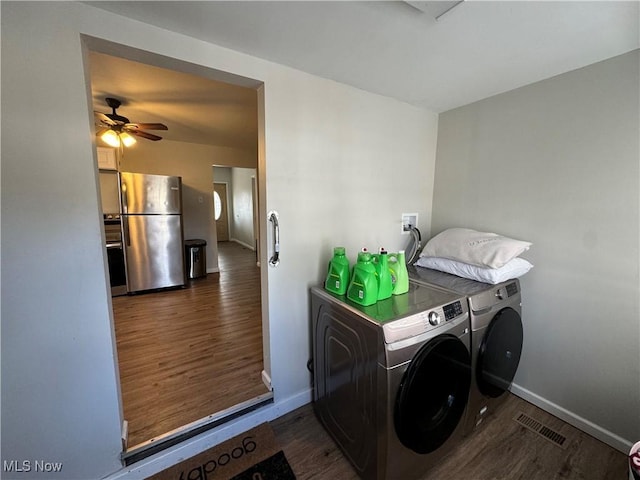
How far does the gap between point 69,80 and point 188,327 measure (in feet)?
7.63

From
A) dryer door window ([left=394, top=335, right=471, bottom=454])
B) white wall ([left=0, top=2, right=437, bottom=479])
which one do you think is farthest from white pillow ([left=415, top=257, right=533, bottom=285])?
white wall ([left=0, top=2, right=437, bottom=479])

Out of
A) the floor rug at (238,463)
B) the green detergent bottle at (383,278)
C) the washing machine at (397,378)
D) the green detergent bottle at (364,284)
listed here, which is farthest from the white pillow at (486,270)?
the floor rug at (238,463)

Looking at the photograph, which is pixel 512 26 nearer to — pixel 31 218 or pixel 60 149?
pixel 60 149

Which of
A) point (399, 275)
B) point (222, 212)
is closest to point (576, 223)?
point (399, 275)

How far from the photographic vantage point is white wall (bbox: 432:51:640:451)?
1364 mm

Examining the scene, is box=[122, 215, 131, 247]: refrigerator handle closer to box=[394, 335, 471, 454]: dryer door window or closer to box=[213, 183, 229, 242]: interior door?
box=[394, 335, 471, 454]: dryer door window

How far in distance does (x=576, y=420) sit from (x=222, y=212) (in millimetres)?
8639

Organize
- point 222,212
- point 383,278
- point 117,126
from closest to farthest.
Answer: point 383,278 < point 117,126 < point 222,212

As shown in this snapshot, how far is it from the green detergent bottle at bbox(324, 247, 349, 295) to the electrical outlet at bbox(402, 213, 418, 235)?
0.97m

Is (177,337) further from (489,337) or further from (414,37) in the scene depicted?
(414,37)

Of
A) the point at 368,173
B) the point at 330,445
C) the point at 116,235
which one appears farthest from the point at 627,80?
the point at 116,235

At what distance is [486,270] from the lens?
1.54 metres

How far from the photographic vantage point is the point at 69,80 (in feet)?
3.28

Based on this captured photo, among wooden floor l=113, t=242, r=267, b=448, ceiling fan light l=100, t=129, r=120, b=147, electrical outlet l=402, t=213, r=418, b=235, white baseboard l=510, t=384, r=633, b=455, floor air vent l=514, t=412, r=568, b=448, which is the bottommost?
floor air vent l=514, t=412, r=568, b=448
